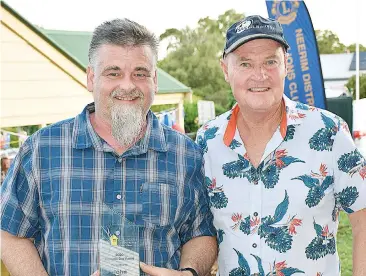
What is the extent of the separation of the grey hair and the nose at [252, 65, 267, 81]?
1.43ft

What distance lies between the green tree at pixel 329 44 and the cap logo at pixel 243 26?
2260 inches

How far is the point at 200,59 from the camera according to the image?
44.6 m

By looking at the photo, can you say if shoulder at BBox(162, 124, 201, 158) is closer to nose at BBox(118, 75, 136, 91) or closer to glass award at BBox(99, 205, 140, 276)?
nose at BBox(118, 75, 136, 91)

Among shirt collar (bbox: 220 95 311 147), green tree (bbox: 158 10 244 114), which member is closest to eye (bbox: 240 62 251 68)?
shirt collar (bbox: 220 95 311 147)

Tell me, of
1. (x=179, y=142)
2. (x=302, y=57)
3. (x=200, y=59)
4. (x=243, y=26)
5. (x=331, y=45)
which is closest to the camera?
(x=243, y=26)

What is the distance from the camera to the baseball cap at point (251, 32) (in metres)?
2.11

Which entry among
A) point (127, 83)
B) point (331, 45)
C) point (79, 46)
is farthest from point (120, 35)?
point (331, 45)

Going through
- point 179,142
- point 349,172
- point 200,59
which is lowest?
point 349,172

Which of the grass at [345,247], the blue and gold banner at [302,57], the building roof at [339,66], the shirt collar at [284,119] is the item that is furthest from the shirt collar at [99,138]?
the building roof at [339,66]

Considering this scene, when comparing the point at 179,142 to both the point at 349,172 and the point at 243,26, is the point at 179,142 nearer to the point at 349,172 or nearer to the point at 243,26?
the point at 243,26

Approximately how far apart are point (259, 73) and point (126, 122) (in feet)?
1.90

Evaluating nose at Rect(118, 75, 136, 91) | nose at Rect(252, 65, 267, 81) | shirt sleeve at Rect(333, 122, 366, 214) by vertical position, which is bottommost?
shirt sleeve at Rect(333, 122, 366, 214)

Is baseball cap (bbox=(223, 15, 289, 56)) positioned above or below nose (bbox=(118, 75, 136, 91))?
above

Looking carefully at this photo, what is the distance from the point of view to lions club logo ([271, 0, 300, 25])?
316 inches
